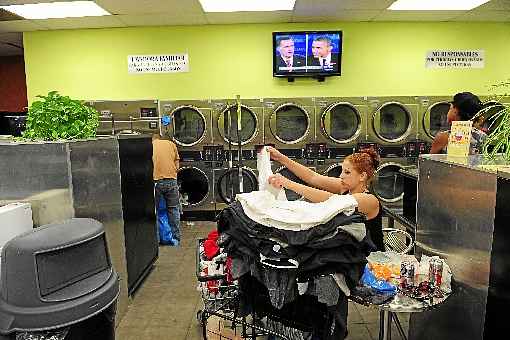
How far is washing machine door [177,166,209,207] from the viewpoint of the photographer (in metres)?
5.89

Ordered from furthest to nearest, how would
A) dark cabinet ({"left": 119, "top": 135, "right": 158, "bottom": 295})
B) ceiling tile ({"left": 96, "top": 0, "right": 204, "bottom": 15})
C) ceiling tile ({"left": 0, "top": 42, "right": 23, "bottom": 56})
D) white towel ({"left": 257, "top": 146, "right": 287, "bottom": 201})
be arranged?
ceiling tile ({"left": 0, "top": 42, "right": 23, "bottom": 56}) < ceiling tile ({"left": 96, "top": 0, "right": 204, "bottom": 15}) < dark cabinet ({"left": 119, "top": 135, "right": 158, "bottom": 295}) < white towel ({"left": 257, "top": 146, "right": 287, "bottom": 201})

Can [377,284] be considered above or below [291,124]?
below

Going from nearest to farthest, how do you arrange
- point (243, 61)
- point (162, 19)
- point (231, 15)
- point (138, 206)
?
point (138, 206) < point (231, 15) < point (162, 19) < point (243, 61)

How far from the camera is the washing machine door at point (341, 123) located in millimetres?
5754

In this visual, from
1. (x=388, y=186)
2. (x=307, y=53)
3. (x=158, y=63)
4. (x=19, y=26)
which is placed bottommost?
(x=388, y=186)

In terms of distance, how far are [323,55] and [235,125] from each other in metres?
1.79

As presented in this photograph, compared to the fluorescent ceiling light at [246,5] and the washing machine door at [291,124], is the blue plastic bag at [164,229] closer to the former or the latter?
the washing machine door at [291,124]

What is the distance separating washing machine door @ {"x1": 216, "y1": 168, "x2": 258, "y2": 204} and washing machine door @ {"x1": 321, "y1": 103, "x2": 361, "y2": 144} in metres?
1.34

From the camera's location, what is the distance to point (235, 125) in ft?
19.2

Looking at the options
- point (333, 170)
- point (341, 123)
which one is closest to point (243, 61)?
point (341, 123)

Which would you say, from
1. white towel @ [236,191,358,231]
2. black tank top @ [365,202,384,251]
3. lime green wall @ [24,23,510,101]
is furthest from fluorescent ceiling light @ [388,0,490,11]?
white towel @ [236,191,358,231]

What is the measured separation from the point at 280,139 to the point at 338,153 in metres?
0.93

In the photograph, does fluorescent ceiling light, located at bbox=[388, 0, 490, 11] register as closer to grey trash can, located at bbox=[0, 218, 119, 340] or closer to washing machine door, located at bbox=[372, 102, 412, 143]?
washing machine door, located at bbox=[372, 102, 412, 143]

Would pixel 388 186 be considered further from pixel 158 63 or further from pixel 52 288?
pixel 52 288
